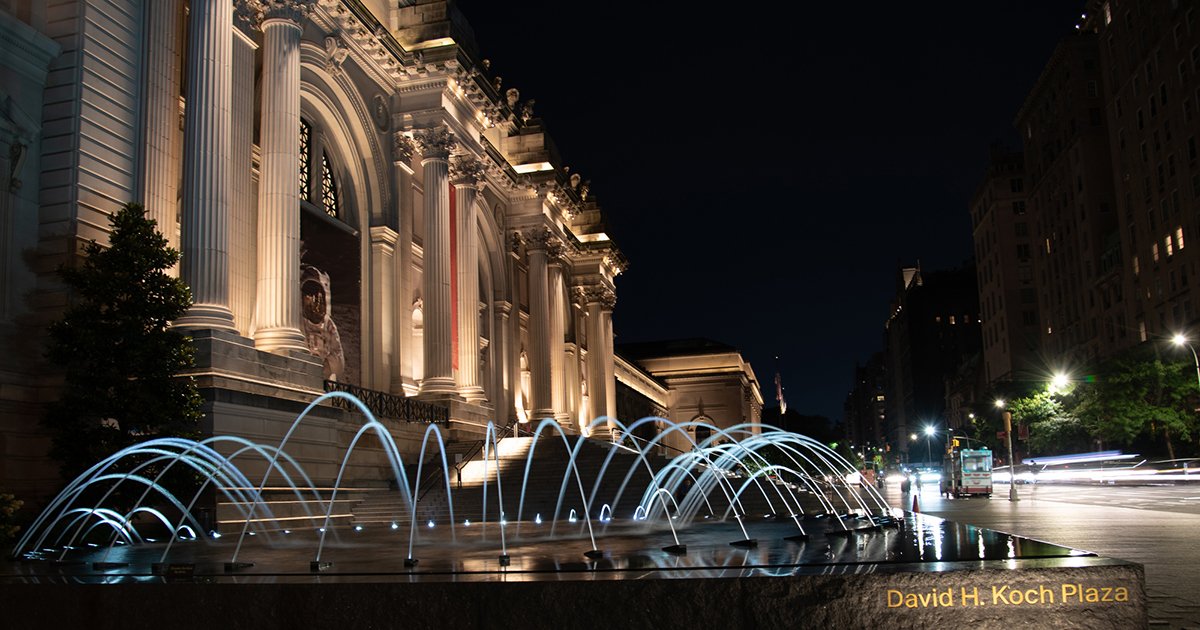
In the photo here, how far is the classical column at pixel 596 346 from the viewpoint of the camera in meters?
65.8

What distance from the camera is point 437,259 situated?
3791 cm

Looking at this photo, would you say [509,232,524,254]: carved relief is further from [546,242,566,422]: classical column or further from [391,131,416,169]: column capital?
[391,131,416,169]: column capital

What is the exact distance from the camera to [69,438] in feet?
56.9

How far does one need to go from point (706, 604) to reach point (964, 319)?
18929cm

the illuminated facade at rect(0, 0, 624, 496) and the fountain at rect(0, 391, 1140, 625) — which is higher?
the illuminated facade at rect(0, 0, 624, 496)

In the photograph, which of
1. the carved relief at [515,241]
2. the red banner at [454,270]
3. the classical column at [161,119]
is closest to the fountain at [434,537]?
the classical column at [161,119]

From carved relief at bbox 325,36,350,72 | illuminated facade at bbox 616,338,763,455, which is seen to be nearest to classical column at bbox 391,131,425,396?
carved relief at bbox 325,36,350,72

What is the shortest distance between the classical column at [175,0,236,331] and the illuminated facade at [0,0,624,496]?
0.05 m

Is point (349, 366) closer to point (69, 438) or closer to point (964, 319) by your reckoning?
point (69, 438)

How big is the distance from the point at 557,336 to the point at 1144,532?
38.1m

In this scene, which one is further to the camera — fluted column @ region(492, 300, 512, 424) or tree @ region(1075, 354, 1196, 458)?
tree @ region(1075, 354, 1196, 458)

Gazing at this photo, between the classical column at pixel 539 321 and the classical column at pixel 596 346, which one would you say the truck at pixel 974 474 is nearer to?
the classical column at pixel 539 321

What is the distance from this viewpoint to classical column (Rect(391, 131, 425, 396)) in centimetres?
3762

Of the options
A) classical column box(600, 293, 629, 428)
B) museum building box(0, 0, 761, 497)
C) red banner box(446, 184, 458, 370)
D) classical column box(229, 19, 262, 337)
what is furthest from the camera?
classical column box(600, 293, 629, 428)
